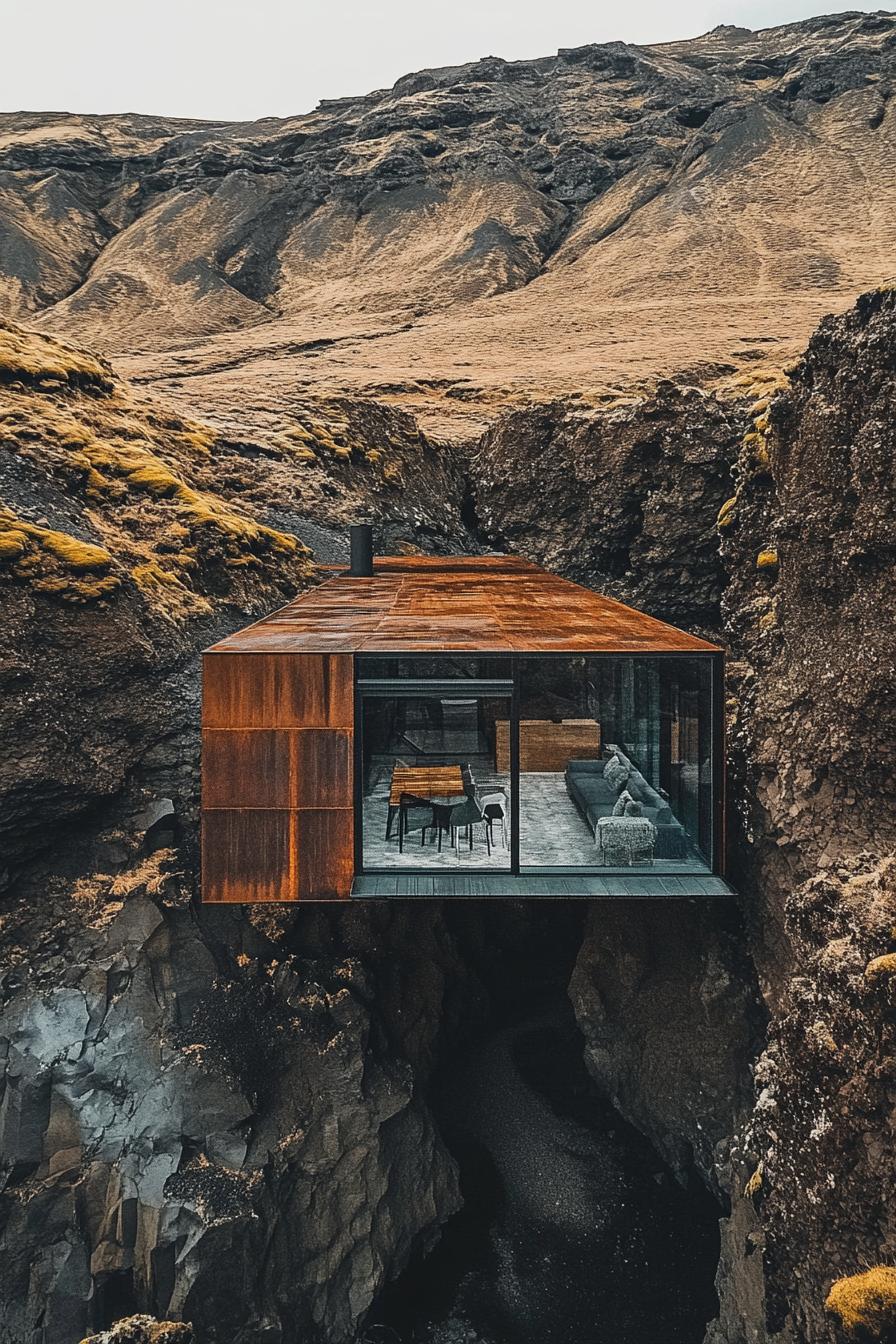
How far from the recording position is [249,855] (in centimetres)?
835

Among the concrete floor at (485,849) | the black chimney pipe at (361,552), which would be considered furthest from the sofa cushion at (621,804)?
the black chimney pipe at (361,552)

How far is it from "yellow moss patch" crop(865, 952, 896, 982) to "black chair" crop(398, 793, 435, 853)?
476 centimetres

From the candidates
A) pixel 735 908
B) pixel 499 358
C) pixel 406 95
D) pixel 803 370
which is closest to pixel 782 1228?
pixel 735 908

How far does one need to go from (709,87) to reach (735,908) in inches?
3200

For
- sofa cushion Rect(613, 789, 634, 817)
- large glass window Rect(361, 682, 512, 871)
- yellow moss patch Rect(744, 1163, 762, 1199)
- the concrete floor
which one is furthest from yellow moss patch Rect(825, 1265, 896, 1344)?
large glass window Rect(361, 682, 512, 871)

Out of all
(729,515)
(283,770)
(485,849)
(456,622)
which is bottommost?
(485,849)

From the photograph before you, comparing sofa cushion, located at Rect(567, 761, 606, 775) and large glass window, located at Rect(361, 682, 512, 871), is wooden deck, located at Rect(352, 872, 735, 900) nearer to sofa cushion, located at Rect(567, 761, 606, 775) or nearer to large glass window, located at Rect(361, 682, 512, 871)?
large glass window, located at Rect(361, 682, 512, 871)

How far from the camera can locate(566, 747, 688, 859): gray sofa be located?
8.95m

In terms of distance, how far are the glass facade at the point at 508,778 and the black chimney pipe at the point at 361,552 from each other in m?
7.11

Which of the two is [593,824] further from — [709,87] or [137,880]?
[709,87]

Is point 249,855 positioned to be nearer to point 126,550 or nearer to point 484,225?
point 126,550

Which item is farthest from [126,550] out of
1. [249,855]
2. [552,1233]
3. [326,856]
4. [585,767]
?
[552,1233]

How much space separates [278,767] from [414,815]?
1.81 m

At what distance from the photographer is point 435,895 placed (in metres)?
8.30
